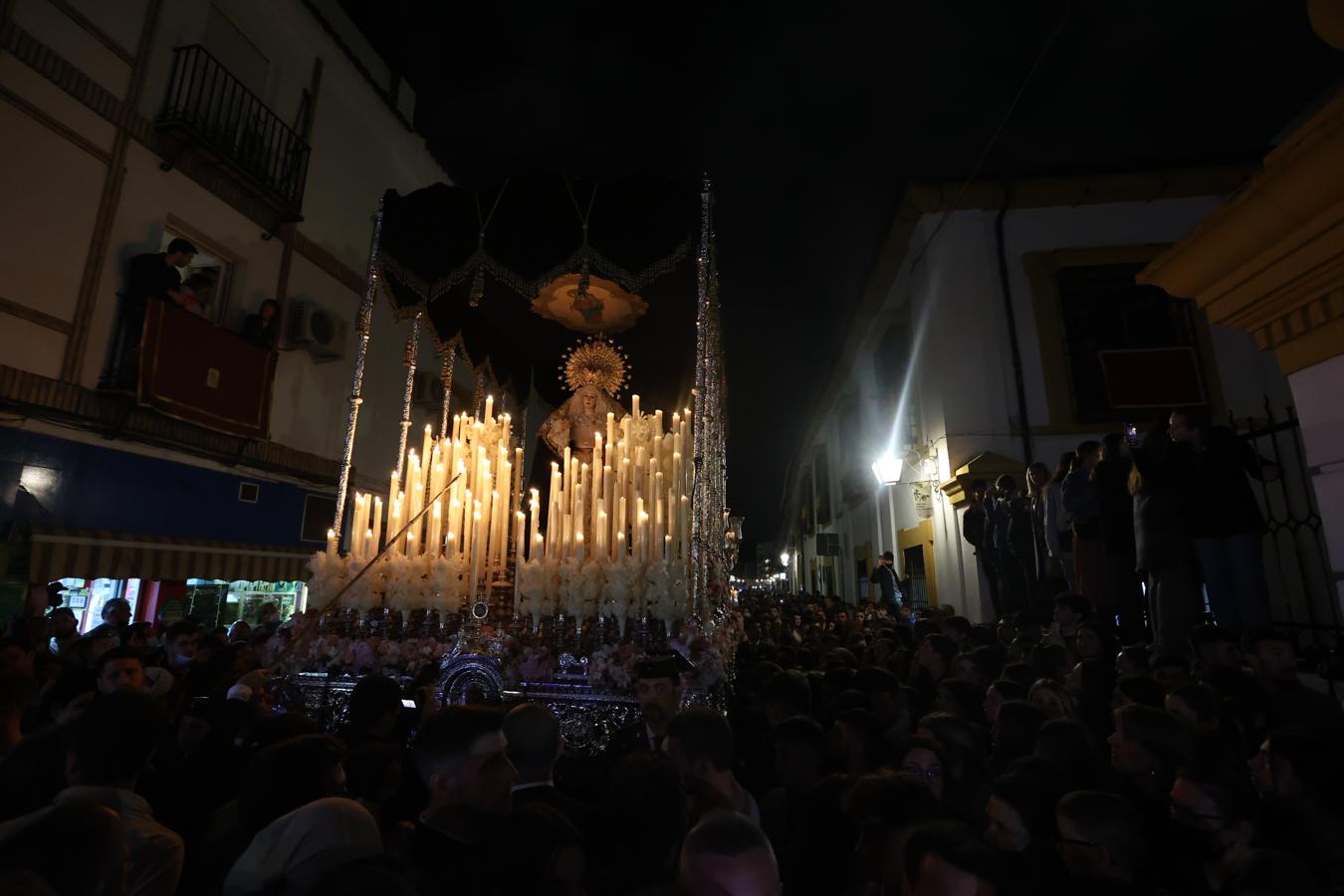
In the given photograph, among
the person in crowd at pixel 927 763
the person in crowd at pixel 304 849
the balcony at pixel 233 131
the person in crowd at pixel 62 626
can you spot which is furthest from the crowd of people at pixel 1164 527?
the balcony at pixel 233 131

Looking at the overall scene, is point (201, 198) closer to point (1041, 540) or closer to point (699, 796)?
point (699, 796)

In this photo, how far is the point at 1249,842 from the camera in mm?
1960

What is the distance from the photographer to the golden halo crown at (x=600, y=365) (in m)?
7.00

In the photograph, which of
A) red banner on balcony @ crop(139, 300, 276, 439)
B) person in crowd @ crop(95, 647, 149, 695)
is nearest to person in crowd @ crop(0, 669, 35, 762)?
person in crowd @ crop(95, 647, 149, 695)

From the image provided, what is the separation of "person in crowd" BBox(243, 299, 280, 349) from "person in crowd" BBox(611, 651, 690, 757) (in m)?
7.96

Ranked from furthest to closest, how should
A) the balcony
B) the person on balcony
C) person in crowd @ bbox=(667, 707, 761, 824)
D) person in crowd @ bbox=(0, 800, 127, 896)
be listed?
the balcony, the person on balcony, person in crowd @ bbox=(667, 707, 761, 824), person in crowd @ bbox=(0, 800, 127, 896)

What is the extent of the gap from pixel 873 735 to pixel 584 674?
178 cm

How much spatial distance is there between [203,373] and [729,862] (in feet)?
29.5

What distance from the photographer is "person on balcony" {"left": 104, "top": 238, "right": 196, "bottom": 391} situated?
7.45 m

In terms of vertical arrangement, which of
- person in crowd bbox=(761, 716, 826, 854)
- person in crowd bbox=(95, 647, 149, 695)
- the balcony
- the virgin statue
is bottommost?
person in crowd bbox=(761, 716, 826, 854)

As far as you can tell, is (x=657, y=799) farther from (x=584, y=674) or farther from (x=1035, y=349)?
(x=1035, y=349)

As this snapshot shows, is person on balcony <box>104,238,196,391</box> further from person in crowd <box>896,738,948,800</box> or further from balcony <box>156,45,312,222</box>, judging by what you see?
person in crowd <box>896,738,948,800</box>

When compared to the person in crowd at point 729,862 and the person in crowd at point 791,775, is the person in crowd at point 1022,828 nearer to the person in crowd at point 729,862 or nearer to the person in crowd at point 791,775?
the person in crowd at point 791,775

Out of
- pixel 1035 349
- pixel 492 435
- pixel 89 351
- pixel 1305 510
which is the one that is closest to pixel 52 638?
pixel 89 351
